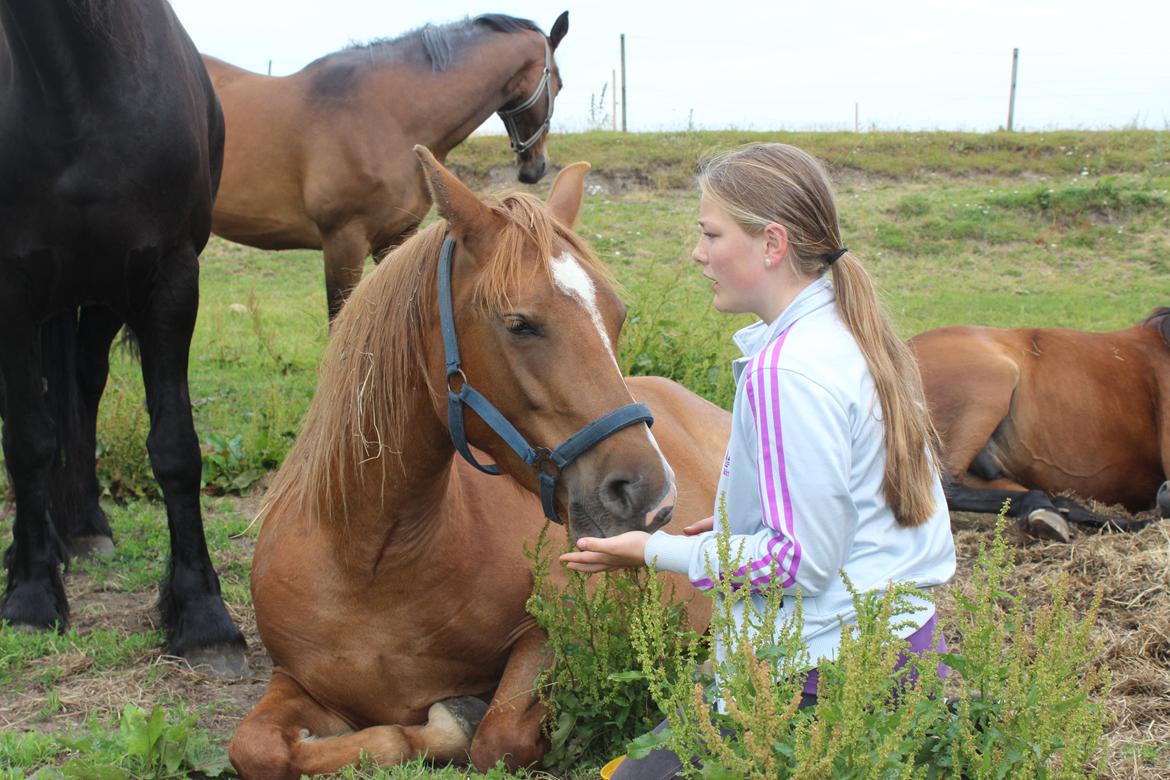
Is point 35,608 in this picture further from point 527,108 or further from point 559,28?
point 559,28

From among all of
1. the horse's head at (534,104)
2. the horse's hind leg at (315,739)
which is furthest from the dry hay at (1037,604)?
the horse's head at (534,104)

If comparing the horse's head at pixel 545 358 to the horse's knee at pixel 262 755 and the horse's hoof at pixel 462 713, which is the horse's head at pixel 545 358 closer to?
the horse's hoof at pixel 462 713

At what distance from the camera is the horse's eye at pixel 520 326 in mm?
2391

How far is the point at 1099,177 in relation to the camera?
15781 mm

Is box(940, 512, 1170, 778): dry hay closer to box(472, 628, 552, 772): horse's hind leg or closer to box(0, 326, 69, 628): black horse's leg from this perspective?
box(472, 628, 552, 772): horse's hind leg

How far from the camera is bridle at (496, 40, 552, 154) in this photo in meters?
8.02

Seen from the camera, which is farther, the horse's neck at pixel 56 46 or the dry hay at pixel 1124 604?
the horse's neck at pixel 56 46

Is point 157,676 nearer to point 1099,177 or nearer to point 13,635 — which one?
point 13,635

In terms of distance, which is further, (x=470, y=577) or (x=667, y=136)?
(x=667, y=136)

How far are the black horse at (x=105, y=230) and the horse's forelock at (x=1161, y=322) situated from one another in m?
4.67

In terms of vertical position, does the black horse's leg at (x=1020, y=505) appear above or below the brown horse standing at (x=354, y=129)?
below

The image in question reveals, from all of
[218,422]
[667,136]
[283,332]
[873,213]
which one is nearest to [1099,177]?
[873,213]

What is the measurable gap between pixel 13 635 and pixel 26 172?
1.58 meters

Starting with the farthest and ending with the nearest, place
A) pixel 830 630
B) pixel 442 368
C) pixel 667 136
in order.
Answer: pixel 667 136
pixel 442 368
pixel 830 630
